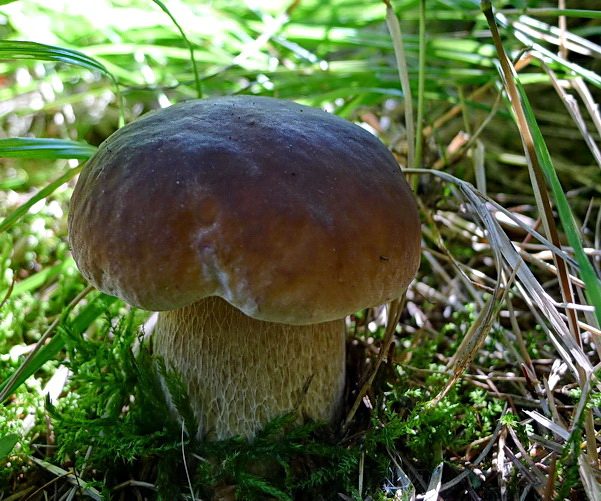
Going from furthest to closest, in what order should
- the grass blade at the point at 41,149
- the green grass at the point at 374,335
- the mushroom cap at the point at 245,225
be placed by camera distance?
the grass blade at the point at 41,149, the green grass at the point at 374,335, the mushroom cap at the point at 245,225

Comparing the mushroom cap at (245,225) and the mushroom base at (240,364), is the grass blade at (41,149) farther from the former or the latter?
the mushroom base at (240,364)

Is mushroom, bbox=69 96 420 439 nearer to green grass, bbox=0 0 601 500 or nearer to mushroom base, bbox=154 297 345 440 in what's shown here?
mushroom base, bbox=154 297 345 440

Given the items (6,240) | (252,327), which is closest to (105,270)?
(252,327)

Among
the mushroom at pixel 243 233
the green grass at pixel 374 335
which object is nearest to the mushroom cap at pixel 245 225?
the mushroom at pixel 243 233

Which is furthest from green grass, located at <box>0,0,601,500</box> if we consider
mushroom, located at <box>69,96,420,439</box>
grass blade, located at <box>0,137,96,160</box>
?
mushroom, located at <box>69,96,420,439</box>

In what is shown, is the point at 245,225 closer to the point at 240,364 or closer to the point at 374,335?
the point at 240,364

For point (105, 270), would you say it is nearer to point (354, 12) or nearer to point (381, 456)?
point (381, 456)
